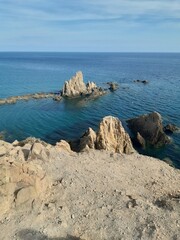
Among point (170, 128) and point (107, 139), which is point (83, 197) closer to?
point (107, 139)

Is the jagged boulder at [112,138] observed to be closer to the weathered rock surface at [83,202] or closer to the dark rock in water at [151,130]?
the dark rock in water at [151,130]

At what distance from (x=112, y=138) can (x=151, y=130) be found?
1185 centimetres

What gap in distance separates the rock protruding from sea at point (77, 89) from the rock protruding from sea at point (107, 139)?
180ft

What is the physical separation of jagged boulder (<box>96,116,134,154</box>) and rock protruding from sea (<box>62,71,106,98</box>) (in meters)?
54.9

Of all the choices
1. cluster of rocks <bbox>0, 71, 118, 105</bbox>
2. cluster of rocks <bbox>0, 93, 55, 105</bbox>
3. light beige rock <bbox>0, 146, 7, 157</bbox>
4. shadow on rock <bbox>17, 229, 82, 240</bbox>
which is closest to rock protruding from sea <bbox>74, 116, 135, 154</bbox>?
light beige rock <bbox>0, 146, 7, 157</bbox>

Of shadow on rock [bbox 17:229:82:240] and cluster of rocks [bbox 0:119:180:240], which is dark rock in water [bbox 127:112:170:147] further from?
shadow on rock [bbox 17:229:82:240]

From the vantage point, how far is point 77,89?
110 m

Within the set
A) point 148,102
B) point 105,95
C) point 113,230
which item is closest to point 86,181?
point 113,230

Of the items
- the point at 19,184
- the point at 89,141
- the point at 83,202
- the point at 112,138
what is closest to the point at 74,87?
the point at 112,138

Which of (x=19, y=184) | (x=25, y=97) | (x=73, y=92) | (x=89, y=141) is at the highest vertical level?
(x=19, y=184)

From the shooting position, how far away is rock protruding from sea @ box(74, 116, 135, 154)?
158 feet

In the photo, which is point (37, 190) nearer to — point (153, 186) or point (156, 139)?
point (153, 186)

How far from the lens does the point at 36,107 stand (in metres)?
88.4

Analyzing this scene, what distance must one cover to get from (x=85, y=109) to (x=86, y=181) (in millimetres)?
52360
